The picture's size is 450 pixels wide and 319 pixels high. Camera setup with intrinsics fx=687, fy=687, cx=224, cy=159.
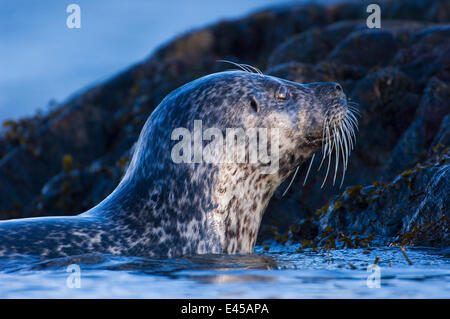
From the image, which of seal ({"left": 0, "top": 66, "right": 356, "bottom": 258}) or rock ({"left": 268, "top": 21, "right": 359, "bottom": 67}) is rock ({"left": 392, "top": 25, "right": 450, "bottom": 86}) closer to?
rock ({"left": 268, "top": 21, "right": 359, "bottom": 67})

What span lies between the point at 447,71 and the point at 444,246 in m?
4.65

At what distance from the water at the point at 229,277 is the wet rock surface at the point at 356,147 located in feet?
3.65

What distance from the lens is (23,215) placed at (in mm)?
13195

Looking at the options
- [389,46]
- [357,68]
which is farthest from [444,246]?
[389,46]

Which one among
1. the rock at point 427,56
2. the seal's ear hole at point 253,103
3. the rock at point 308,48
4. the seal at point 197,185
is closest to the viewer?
the seal at point 197,185

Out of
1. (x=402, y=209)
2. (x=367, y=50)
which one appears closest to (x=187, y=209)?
(x=402, y=209)

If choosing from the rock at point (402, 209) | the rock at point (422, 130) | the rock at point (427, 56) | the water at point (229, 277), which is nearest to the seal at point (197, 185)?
the water at point (229, 277)

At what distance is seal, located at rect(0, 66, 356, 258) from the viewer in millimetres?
4703

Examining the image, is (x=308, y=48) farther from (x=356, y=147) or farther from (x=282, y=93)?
(x=282, y=93)

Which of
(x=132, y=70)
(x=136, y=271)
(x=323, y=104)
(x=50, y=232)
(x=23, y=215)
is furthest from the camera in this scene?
(x=132, y=70)

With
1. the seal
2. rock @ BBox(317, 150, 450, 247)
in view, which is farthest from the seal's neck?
rock @ BBox(317, 150, 450, 247)

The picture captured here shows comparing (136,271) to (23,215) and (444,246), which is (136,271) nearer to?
(444,246)

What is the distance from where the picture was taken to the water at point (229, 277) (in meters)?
3.49

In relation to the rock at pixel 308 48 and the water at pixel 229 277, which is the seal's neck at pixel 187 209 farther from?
the rock at pixel 308 48
